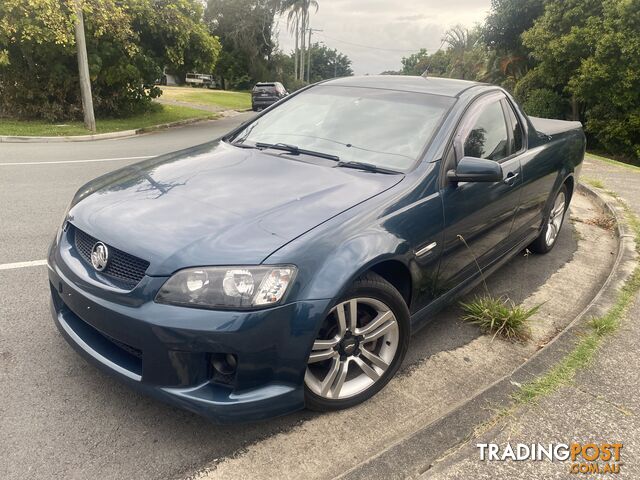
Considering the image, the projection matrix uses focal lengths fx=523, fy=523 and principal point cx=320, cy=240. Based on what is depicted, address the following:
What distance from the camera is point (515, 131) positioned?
405 cm

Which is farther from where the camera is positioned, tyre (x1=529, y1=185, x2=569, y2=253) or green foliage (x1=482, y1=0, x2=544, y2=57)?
green foliage (x1=482, y1=0, x2=544, y2=57)

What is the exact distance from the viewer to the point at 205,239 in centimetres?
228

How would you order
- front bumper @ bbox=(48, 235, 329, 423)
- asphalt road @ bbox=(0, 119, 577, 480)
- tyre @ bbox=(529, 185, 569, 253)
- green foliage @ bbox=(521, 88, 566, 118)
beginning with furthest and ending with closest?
green foliage @ bbox=(521, 88, 566, 118), tyre @ bbox=(529, 185, 569, 253), asphalt road @ bbox=(0, 119, 577, 480), front bumper @ bbox=(48, 235, 329, 423)

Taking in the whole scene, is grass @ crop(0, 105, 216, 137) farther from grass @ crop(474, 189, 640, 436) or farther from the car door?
grass @ crop(474, 189, 640, 436)

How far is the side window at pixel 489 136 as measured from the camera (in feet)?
11.2

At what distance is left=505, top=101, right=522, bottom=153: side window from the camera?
3973 mm

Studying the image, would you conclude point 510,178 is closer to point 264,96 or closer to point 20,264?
point 20,264

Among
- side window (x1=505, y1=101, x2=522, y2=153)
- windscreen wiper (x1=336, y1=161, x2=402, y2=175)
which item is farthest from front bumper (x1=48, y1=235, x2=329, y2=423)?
side window (x1=505, y1=101, x2=522, y2=153)

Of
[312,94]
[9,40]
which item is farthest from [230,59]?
[312,94]

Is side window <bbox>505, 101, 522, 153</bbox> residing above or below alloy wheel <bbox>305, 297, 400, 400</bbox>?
above

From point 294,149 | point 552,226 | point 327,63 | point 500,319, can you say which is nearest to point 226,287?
point 294,149

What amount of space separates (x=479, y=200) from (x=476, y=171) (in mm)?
388

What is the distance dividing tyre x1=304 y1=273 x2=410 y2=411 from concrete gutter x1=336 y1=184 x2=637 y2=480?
0.35 metres

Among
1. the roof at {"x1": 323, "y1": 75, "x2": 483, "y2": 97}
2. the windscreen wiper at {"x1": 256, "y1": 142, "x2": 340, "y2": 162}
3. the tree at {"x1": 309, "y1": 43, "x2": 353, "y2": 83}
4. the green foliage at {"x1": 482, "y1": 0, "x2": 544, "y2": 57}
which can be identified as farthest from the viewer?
the tree at {"x1": 309, "y1": 43, "x2": 353, "y2": 83}
